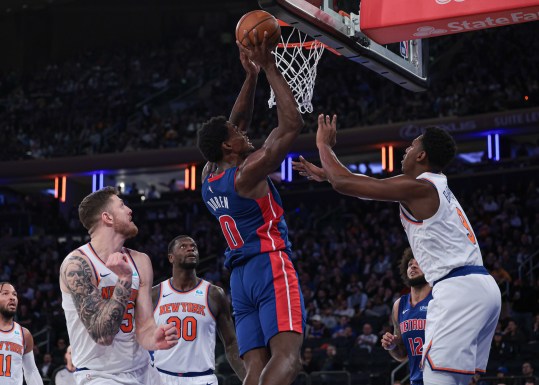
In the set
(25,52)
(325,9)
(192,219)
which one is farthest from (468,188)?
(25,52)

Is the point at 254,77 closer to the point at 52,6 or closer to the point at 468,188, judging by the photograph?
the point at 468,188

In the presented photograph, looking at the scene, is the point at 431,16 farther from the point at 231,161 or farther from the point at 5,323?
the point at 5,323

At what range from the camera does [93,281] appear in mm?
4777

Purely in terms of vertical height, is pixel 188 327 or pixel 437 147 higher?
pixel 437 147

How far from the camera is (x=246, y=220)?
5891 mm

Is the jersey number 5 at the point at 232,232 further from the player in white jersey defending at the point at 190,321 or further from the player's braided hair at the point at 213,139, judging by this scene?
the player in white jersey defending at the point at 190,321

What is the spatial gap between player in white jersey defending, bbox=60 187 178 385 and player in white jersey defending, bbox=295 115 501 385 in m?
1.46

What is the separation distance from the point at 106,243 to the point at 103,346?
583mm

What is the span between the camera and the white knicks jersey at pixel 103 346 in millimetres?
4812

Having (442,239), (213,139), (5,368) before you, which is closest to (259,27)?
(213,139)

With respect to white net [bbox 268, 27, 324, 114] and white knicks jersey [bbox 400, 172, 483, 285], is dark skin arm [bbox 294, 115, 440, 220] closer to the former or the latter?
white knicks jersey [bbox 400, 172, 483, 285]

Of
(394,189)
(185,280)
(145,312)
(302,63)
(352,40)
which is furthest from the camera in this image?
(302,63)

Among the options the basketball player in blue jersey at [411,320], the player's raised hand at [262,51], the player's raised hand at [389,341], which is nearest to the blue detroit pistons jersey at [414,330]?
the basketball player in blue jersey at [411,320]

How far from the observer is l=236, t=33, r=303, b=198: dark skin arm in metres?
5.61
